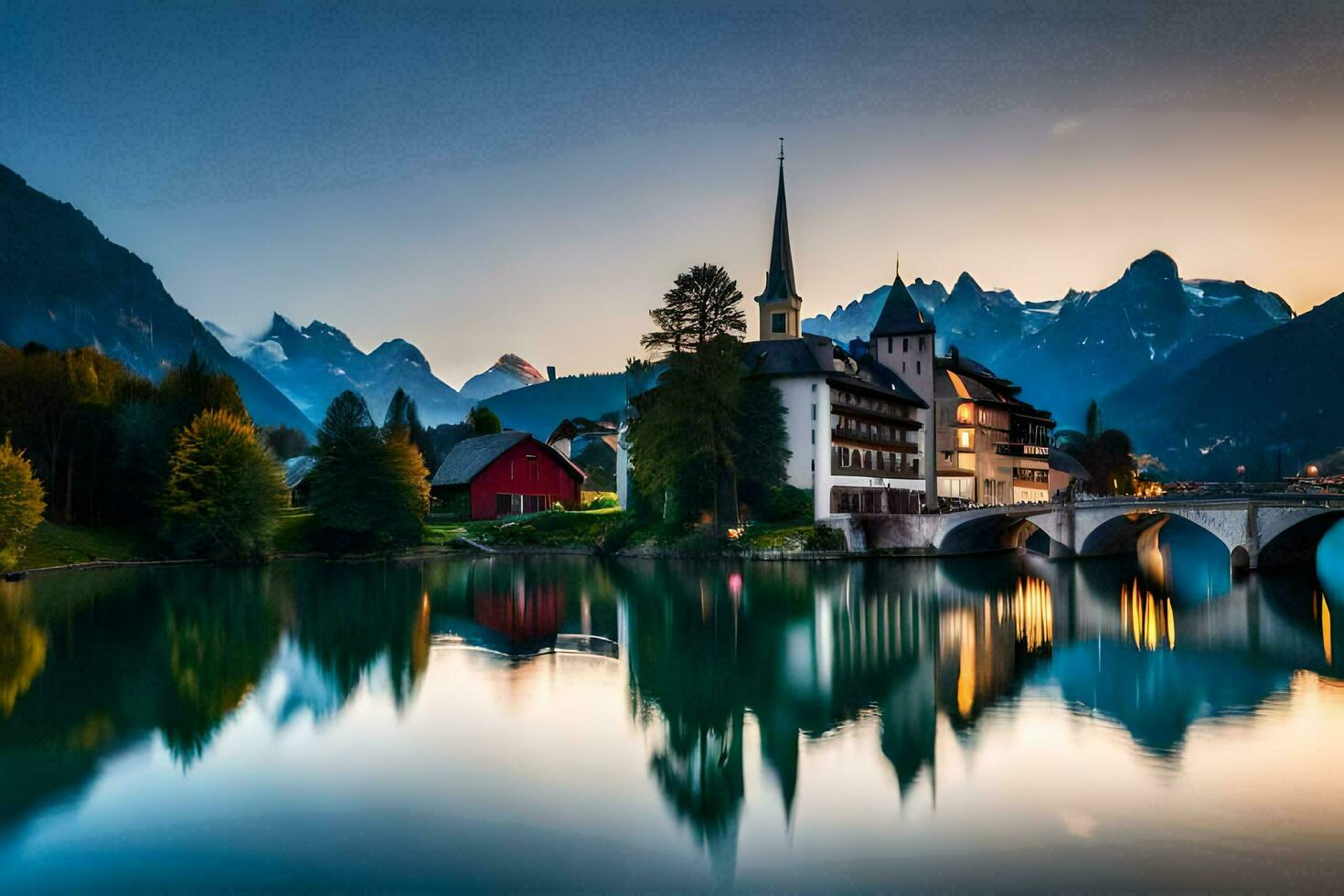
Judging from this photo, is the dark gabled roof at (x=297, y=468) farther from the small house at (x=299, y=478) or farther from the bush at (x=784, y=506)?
the bush at (x=784, y=506)

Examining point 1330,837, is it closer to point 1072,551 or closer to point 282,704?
point 282,704

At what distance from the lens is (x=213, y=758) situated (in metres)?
18.7

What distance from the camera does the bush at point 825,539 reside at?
71.0m

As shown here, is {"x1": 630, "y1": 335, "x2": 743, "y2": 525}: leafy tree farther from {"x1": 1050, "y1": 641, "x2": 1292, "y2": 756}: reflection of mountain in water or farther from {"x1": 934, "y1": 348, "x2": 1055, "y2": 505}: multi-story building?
{"x1": 1050, "y1": 641, "x2": 1292, "y2": 756}: reflection of mountain in water

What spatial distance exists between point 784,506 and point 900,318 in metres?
27.4

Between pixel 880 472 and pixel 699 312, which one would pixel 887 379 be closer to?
pixel 880 472

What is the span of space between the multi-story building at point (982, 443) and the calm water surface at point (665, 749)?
5053 cm

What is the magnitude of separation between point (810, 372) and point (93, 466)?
2054 inches

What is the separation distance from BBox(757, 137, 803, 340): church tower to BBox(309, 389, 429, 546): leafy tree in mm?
36886

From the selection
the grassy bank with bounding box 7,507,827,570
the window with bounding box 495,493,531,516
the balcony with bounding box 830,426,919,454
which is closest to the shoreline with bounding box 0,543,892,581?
the grassy bank with bounding box 7,507,827,570

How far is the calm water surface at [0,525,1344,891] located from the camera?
13.6 metres

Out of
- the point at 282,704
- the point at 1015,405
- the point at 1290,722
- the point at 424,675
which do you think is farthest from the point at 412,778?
the point at 1015,405

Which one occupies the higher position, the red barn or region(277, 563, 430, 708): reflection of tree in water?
the red barn

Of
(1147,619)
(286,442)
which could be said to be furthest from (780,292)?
(286,442)
